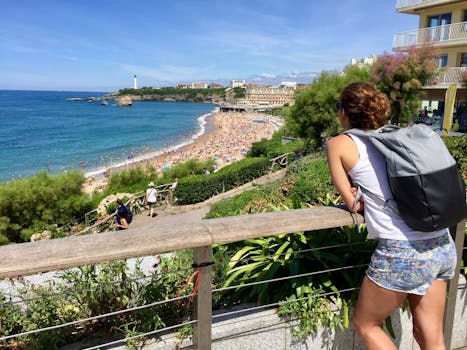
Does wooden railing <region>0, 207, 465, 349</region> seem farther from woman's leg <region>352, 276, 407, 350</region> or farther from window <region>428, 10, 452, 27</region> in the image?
window <region>428, 10, 452, 27</region>

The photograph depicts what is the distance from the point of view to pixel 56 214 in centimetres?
1686

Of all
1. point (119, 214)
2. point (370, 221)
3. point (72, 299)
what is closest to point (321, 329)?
point (370, 221)

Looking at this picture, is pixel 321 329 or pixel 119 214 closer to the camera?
pixel 321 329

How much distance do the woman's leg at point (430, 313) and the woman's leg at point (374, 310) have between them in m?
0.21

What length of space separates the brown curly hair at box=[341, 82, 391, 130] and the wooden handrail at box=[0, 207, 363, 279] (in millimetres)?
526

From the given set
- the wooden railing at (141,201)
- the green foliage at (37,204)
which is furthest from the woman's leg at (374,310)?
the green foliage at (37,204)

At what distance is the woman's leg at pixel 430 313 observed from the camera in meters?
1.99

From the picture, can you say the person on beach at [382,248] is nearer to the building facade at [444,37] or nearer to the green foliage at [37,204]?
the green foliage at [37,204]

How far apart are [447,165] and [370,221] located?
436mm

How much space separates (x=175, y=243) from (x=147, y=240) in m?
0.13

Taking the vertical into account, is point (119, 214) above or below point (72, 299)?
below

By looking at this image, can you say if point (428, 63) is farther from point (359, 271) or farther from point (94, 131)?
point (94, 131)

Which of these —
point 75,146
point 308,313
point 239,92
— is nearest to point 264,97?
point 239,92

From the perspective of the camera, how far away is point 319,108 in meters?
23.6
